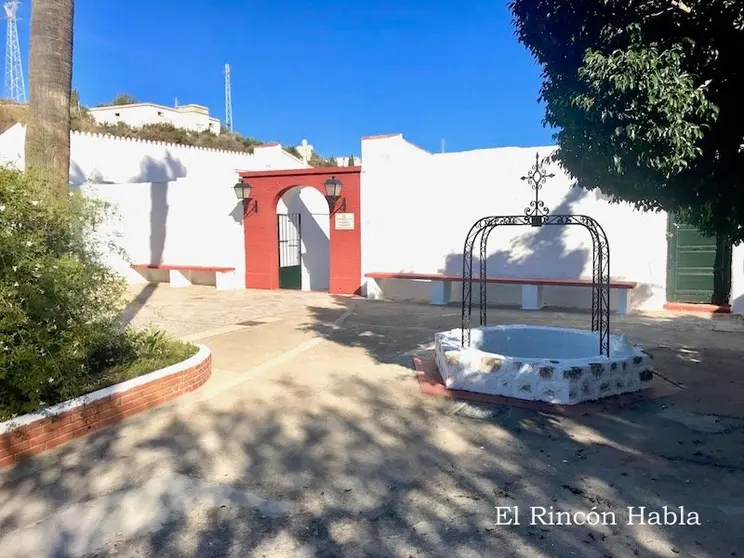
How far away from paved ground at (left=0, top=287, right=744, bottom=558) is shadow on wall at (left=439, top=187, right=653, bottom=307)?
497cm

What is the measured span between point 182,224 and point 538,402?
42.0 feet

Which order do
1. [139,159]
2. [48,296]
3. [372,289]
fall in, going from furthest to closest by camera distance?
[139,159], [372,289], [48,296]

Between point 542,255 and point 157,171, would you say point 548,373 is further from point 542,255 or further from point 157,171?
point 157,171

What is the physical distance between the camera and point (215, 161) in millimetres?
22984

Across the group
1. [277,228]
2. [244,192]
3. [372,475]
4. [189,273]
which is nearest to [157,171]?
[189,273]

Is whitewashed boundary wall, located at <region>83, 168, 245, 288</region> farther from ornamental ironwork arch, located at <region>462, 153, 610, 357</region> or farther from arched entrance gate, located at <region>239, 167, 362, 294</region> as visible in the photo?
ornamental ironwork arch, located at <region>462, 153, 610, 357</region>

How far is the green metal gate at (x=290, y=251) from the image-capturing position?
14977mm

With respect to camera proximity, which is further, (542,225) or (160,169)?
(160,169)

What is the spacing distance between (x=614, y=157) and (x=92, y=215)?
4634mm

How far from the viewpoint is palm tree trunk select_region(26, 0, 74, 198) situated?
235 inches

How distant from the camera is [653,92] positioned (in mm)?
3426

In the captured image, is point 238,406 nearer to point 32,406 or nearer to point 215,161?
point 32,406

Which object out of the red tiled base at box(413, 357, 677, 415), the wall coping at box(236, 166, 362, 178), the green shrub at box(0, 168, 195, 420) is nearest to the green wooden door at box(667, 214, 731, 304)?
the red tiled base at box(413, 357, 677, 415)

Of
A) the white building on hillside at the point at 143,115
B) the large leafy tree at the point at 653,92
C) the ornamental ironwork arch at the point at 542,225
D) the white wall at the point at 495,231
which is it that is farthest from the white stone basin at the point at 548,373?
the white building on hillside at the point at 143,115
